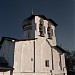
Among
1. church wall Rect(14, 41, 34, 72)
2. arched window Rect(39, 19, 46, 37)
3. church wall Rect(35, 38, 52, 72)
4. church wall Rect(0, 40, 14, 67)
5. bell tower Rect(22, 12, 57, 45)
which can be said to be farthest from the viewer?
arched window Rect(39, 19, 46, 37)

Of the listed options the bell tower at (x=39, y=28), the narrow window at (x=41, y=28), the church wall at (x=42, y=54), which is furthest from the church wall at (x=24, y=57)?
the narrow window at (x=41, y=28)

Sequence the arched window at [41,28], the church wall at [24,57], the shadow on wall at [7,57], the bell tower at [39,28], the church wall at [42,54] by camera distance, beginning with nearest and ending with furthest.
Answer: the shadow on wall at [7,57] < the church wall at [24,57] < the church wall at [42,54] < the bell tower at [39,28] < the arched window at [41,28]

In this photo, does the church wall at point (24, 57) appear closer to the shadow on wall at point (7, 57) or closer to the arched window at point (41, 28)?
the shadow on wall at point (7, 57)

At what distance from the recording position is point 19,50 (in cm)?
1922

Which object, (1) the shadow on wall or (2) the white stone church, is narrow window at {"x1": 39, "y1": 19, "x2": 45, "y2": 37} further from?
(1) the shadow on wall

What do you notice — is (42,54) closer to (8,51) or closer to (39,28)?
(39,28)

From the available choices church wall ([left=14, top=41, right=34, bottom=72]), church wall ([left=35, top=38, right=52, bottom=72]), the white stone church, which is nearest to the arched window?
the white stone church

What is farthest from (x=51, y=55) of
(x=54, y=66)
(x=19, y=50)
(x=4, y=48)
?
(x=4, y=48)

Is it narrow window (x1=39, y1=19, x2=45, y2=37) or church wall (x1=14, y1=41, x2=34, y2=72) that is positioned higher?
narrow window (x1=39, y1=19, x2=45, y2=37)

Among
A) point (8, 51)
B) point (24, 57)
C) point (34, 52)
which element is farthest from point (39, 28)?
point (8, 51)

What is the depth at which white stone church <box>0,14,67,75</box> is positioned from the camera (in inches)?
748

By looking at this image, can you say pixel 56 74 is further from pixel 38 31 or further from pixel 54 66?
pixel 38 31

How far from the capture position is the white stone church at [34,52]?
1899cm

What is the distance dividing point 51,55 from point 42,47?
72.4 inches
